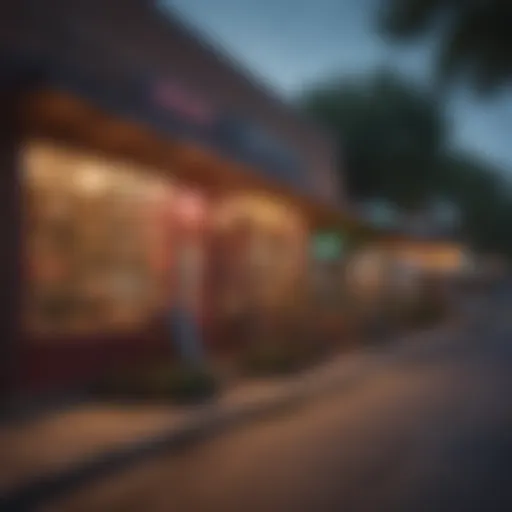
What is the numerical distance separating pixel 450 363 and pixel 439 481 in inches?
686

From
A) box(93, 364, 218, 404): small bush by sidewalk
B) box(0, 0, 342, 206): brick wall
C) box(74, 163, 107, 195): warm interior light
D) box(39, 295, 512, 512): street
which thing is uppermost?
box(0, 0, 342, 206): brick wall

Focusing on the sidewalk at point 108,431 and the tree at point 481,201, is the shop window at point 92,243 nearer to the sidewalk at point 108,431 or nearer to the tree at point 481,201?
the sidewalk at point 108,431

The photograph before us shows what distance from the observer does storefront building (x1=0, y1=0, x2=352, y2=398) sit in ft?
50.4

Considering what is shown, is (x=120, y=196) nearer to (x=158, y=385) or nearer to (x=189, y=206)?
(x=189, y=206)

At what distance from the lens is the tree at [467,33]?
15.1 metres

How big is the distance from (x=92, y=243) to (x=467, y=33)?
269 inches

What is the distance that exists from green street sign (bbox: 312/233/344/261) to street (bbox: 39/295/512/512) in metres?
16.0

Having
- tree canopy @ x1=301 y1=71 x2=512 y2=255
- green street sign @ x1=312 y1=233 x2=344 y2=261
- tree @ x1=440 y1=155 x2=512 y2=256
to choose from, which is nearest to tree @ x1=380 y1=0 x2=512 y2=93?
green street sign @ x1=312 y1=233 x2=344 y2=261

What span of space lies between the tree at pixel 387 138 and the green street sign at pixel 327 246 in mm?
13971

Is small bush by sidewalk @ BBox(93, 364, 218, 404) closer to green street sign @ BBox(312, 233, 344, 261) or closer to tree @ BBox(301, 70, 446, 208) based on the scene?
green street sign @ BBox(312, 233, 344, 261)

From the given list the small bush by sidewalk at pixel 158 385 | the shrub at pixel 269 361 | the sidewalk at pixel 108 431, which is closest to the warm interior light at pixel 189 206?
the shrub at pixel 269 361

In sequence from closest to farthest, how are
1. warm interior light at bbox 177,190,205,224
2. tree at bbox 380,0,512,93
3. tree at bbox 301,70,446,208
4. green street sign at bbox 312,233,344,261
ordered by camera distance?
1. tree at bbox 380,0,512,93
2. warm interior light at bbox 177,190,205,224
3. green street sign at bbox 312,233,344,261
4. tree at bbox 301,70,446,208

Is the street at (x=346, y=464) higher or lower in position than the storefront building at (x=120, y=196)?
lower

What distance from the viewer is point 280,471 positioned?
11164mm
